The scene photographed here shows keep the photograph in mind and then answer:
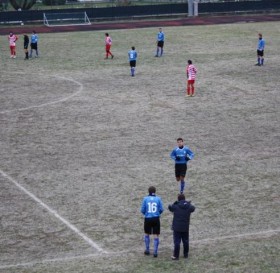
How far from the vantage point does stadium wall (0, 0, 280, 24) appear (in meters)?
72.0

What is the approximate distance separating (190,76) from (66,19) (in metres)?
39.4

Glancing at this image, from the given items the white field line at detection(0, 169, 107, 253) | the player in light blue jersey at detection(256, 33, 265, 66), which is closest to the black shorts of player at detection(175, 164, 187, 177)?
the white field line at detection(0, 169, 107, 253)

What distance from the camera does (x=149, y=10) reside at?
76.4 m

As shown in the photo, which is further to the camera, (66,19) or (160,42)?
(66,19)

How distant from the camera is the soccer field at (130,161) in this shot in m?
17.9

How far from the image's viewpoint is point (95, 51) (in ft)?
Answer: 173

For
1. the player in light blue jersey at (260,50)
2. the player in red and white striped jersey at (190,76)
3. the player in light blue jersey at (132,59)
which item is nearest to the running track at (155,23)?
the player in light blue jersey at (260,50)

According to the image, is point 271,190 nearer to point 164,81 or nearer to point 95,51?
point 164,81

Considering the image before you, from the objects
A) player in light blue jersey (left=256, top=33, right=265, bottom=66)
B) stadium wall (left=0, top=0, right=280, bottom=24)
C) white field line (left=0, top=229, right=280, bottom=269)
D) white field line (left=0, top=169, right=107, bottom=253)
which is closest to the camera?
white field line (left=0, top=229, right=280, bottom=269)

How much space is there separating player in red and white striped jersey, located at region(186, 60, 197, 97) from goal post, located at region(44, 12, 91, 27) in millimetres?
38000

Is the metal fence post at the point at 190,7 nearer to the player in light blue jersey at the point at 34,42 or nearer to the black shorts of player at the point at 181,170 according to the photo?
the player in light blue jersey at the point at 34,42


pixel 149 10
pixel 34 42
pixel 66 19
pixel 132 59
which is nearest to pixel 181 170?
pixel 132 59

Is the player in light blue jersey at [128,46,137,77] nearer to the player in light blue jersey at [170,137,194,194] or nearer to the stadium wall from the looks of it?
the player in light blue jersey at [170,137,194,194]

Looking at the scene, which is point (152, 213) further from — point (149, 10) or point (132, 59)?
point (149, 10)
